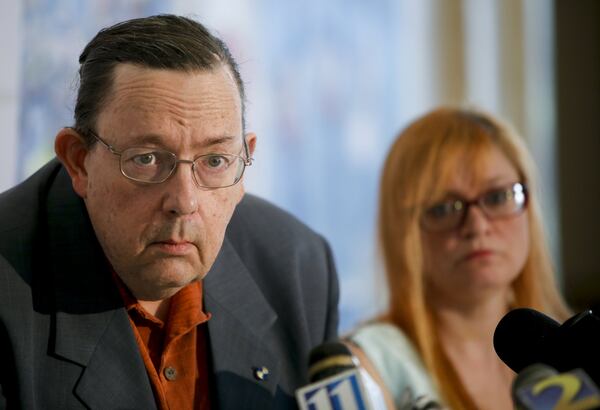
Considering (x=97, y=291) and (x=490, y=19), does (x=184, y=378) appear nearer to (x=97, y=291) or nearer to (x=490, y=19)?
(x=97, y=291)

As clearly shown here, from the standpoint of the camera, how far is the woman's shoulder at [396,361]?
2133 millimetres

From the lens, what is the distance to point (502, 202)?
225cm

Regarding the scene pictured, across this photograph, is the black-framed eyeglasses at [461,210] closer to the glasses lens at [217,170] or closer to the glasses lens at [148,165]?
the glasses lens at [217,170]

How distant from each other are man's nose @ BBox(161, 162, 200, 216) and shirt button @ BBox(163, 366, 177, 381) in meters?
0.33

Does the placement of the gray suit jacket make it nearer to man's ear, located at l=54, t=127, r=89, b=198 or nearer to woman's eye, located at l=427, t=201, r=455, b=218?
man's ear, located at l=54, t=127, r=89, b=198

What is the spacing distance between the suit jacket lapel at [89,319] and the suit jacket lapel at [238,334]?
18 centimetres

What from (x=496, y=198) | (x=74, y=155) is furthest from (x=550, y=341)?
(x=496, y=198)

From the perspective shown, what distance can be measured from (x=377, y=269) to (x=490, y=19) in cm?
321

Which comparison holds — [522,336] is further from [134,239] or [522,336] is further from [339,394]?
[134,239]

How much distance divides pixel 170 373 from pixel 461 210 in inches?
37.4

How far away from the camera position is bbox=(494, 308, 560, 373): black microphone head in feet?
4.23

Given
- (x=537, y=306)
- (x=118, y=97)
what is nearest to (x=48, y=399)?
(x=118, y=97)

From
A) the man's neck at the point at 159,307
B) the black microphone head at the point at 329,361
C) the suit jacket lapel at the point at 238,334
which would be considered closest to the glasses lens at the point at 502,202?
the suit jacket lapel at the point at 238,334

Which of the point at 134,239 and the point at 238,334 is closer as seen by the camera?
the point at 134,239
